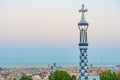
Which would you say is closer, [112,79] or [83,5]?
[83,5]

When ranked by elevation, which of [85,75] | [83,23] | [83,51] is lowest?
[85,75]

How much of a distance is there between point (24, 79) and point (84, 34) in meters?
11.7

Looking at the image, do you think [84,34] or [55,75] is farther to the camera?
[55,75]

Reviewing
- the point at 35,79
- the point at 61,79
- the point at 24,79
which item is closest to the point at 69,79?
the point at 61,79

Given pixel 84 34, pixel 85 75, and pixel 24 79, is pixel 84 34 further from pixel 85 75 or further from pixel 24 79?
pixel 24 79

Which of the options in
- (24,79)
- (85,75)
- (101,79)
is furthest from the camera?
(101,79)

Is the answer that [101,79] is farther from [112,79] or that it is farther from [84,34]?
[84,34]

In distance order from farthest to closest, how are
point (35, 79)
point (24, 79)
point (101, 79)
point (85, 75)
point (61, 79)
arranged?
1. point (35, 79)
2. point (101, 79)
3. point (61, 79)
4. point (24, 79)
5. point (85, 75)

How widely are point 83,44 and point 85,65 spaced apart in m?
0.83

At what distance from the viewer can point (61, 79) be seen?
28344 mm

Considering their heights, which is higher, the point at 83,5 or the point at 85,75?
the point at 83,5

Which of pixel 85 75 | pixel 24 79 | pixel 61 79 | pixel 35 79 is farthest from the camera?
pixel 35 79

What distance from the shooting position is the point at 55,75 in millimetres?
28953

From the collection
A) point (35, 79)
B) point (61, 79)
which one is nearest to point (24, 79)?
point (61, 79)
